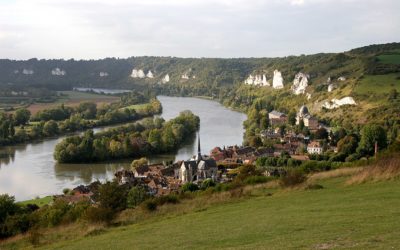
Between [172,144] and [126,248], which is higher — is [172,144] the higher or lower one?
the lower one

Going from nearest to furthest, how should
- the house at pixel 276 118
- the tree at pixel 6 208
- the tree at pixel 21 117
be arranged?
the tree at pixel 6 208, the house at pixel 276 118, the tree at pixel 21 117

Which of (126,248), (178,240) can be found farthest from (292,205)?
(126,248)

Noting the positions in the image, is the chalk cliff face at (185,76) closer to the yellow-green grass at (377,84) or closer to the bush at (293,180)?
the yellow-green grass at (377,84)

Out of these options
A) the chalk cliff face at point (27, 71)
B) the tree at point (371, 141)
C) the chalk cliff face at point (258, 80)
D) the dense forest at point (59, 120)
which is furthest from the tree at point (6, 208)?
the chalk cliff face at point (27, 71)

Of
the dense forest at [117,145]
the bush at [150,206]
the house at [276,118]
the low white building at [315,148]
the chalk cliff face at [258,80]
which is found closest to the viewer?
the bush at [150,206]

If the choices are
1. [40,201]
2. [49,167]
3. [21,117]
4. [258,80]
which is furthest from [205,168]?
[258,80]

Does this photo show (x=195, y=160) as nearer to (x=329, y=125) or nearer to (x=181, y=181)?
(x=181, y=181)

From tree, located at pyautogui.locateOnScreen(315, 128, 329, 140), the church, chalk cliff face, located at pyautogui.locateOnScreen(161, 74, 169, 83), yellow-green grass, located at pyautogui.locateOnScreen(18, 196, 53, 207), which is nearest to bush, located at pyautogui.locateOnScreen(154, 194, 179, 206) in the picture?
yellow-green grass, located at pyautogui.locateOnScreen(18, 196, 53, 207)
